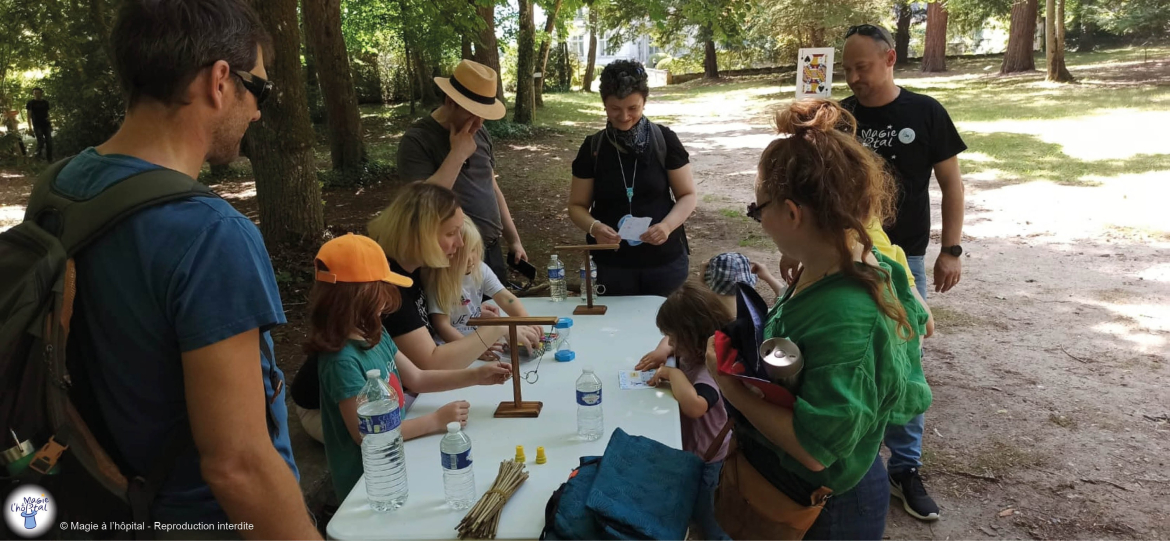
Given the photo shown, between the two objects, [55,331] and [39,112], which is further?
[39,112]

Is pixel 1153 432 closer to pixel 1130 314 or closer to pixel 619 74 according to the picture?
pixel 1130 314

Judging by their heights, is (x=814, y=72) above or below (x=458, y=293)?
above

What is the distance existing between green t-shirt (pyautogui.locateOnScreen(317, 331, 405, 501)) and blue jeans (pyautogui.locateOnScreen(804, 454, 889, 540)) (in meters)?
1.20

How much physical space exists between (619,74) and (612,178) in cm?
49

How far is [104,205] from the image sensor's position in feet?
3.51

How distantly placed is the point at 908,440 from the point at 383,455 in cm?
222

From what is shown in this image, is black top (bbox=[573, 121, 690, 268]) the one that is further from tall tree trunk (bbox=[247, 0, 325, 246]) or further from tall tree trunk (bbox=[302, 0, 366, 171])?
tall tree trunk (bbox=[302, 0, 366, 171])

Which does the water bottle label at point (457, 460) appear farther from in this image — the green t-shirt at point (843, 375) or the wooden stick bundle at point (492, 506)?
the green t-shirt at point (843, 375)

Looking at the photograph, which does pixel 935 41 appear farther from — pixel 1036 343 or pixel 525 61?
pixel 1036 343

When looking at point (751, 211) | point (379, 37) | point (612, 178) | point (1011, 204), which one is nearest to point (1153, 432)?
point (612, 178)

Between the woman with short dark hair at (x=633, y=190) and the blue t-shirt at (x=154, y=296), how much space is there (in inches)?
88.7

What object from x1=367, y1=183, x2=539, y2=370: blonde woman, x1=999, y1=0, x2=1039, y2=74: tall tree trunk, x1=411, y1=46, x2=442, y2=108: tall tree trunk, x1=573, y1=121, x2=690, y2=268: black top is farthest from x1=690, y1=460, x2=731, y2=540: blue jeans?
x1=999, y1=0, x2=1039, y2=74: tall tree trunk

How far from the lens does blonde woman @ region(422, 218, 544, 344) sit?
112 inches

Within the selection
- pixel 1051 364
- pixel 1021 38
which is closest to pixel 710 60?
pixel 1021 38
